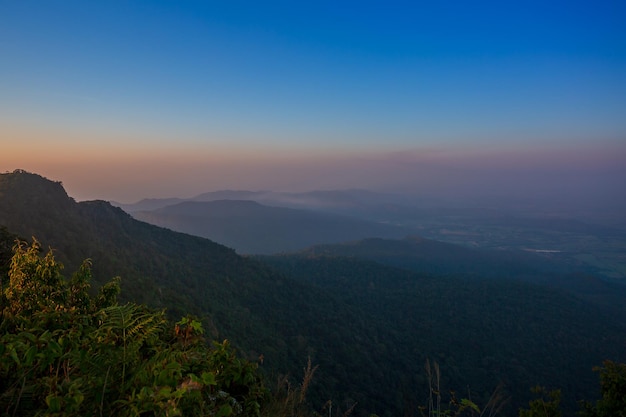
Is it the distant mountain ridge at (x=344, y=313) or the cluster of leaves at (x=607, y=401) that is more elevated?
the cluster of leaves at (x=607, y=401)

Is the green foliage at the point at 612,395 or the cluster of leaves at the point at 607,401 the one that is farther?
the green foliage at the point at 612,395

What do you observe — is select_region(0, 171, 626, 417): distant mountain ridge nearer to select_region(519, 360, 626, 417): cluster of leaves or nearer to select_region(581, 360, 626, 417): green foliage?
select_region(519, 360, 626, 417): cluster of leaves

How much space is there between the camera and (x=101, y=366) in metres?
2.97

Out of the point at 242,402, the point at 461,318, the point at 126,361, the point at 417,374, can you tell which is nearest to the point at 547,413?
the point at 242,402

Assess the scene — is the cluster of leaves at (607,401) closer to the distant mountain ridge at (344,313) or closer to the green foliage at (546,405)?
the green foliage at (546,405)

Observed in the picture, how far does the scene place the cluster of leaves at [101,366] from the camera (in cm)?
252

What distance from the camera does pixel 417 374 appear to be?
42750 millimetres

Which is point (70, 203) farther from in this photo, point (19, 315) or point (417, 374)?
point (417, 374)

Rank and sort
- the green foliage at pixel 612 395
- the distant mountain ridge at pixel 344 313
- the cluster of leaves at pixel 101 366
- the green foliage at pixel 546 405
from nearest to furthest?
the cluster of leaves at pixel 101 366 → the green foliage at pixel 546 405 → the green foliage at pixel 612 395 → the distant mountain ridge at pixel 344 313

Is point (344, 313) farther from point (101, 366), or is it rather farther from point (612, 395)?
point (101, 366)

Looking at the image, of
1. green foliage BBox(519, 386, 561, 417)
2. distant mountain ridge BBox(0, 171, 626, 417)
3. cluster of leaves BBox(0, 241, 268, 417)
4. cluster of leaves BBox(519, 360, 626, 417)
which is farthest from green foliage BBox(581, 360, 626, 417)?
distant mountain ridge BBox(0, 171, 626, 417)

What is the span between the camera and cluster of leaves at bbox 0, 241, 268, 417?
8.26 feet

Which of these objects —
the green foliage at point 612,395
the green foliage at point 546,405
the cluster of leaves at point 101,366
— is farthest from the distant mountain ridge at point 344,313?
the cluster of leaves at point 101,366

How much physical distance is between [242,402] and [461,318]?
241 feet
